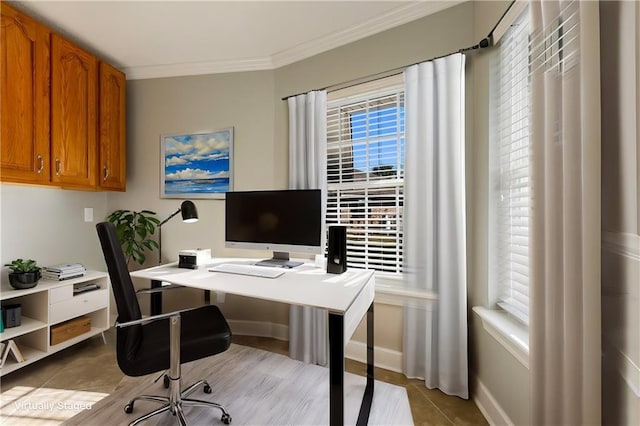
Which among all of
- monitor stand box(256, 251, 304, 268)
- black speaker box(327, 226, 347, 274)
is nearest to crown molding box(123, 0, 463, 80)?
black speaker box(327, 226, 347, 274)

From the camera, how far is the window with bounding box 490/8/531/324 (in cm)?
144

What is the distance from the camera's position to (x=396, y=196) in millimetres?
2209

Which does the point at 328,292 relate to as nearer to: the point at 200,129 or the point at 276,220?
the point at 276,220

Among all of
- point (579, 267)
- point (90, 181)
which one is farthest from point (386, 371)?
point (90, 181)

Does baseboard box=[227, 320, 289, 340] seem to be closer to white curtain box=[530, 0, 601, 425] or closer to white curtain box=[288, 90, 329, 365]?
white curtain box=[288, 90, 329, 365]

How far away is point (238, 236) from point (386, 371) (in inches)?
58.1

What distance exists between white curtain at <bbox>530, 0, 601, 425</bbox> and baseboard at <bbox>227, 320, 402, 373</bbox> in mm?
1166

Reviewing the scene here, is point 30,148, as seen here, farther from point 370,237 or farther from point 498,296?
point 498,296

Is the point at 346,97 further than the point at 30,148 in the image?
Yes

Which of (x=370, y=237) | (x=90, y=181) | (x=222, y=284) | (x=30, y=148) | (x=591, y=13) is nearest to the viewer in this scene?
(x=591, y=13)

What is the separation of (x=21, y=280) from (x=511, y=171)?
10.8 ft

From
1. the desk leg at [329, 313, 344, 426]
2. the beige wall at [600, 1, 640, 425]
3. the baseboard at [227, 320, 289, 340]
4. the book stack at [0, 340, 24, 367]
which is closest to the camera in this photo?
the beige wall at [600, 1, 640, 425]

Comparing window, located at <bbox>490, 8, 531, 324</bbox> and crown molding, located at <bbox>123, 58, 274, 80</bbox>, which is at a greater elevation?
crown molding, located at <bbox>123, 58, 274, 80</bbox>

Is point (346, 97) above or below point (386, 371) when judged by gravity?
above
